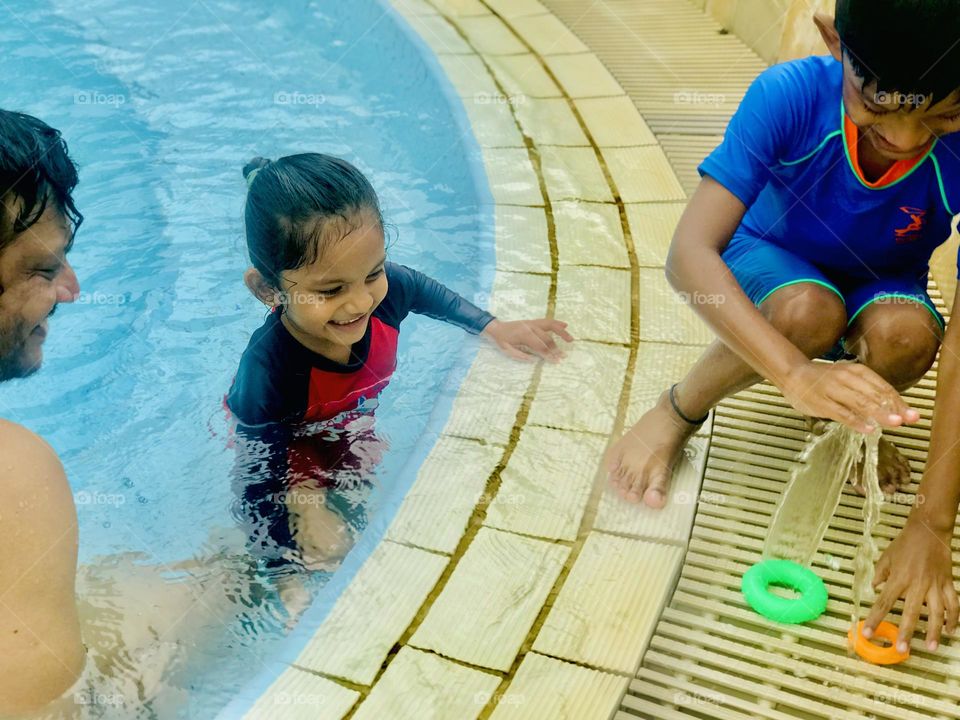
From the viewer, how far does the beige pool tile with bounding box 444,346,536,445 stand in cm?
239

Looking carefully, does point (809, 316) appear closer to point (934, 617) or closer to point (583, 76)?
point (934, 617)

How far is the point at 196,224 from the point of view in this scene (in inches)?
159

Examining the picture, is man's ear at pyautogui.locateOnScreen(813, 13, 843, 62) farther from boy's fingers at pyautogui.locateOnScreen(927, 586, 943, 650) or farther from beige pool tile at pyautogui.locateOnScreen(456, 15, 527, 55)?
beige pool tile at pyautogui.locateOnScreen(456, 15, 527, 55)

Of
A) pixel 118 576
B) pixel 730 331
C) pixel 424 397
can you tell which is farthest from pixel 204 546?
pixel 730 331

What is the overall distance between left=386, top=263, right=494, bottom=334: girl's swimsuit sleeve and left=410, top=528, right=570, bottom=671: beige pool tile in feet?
2.71

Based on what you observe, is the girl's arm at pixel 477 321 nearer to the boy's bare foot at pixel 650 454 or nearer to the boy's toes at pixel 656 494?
the boy's bare foot at pixel 650 454

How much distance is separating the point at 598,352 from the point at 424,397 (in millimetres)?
575

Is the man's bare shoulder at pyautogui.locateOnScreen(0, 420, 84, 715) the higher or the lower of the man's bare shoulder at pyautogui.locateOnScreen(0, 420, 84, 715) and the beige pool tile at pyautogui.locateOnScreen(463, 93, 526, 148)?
the higher

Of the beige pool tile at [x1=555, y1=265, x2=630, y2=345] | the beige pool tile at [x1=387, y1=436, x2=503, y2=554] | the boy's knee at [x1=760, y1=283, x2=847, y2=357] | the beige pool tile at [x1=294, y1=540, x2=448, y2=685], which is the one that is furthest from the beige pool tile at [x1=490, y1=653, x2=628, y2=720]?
the beige pool tile at [x1=555, y1=265, x2=630, y2=345]

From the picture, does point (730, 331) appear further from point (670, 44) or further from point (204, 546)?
point (670, 44)

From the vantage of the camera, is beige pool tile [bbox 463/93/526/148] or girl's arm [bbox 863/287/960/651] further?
beige pool tile [bbox 463/93/526/148]

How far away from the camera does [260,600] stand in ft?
7.11

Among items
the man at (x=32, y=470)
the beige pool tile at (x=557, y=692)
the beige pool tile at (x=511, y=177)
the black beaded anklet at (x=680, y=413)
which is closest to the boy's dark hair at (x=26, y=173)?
the man at (x=32, y=470)

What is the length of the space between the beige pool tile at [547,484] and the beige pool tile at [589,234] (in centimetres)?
88
